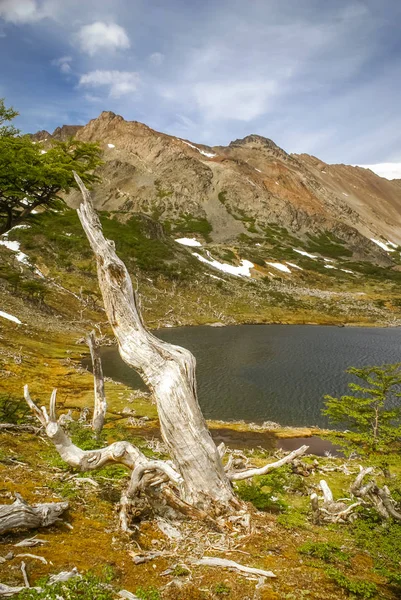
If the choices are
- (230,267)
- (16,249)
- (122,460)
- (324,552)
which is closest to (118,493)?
(122,460)

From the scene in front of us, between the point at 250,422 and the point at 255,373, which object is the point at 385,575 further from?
the point at 255,373

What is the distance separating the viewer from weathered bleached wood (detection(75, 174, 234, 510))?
26.3 feet

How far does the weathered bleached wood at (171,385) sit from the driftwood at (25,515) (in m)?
2.66

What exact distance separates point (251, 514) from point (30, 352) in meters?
55.7

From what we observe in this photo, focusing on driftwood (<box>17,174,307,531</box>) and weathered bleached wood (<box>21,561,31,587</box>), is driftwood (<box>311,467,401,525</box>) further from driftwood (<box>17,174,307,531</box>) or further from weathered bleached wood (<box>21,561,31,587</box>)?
weathered bleached wood (<box>21,561,31,587</box>)

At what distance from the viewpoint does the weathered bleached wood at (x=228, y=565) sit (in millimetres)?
6004

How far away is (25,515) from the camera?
6484mm

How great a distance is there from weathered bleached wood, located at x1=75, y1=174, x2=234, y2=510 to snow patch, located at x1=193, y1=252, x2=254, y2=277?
15928 cm

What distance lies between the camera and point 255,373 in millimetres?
60156

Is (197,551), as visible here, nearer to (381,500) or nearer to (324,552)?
(324,552)

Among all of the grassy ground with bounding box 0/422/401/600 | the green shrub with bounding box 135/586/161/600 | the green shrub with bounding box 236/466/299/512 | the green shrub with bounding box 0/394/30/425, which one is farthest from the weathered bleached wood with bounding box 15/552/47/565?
the green shrub with bounding box 0/394/30/425

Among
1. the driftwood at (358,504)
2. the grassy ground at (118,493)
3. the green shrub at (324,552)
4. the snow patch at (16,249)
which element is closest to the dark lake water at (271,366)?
the grassy ground at (118,493)

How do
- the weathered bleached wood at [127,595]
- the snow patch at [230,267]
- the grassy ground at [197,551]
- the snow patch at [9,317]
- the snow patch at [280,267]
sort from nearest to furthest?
1. the weathered bleached wood at [127,595]
2. the grassy ground at [197,551]
3. the snow patch at [9,317]
4. the snow patch at [230,267]
5. the snow patch at [280,267]

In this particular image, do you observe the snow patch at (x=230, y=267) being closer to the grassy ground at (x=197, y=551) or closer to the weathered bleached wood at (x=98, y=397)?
the weathered bleached wood at (x=98, y=397)
